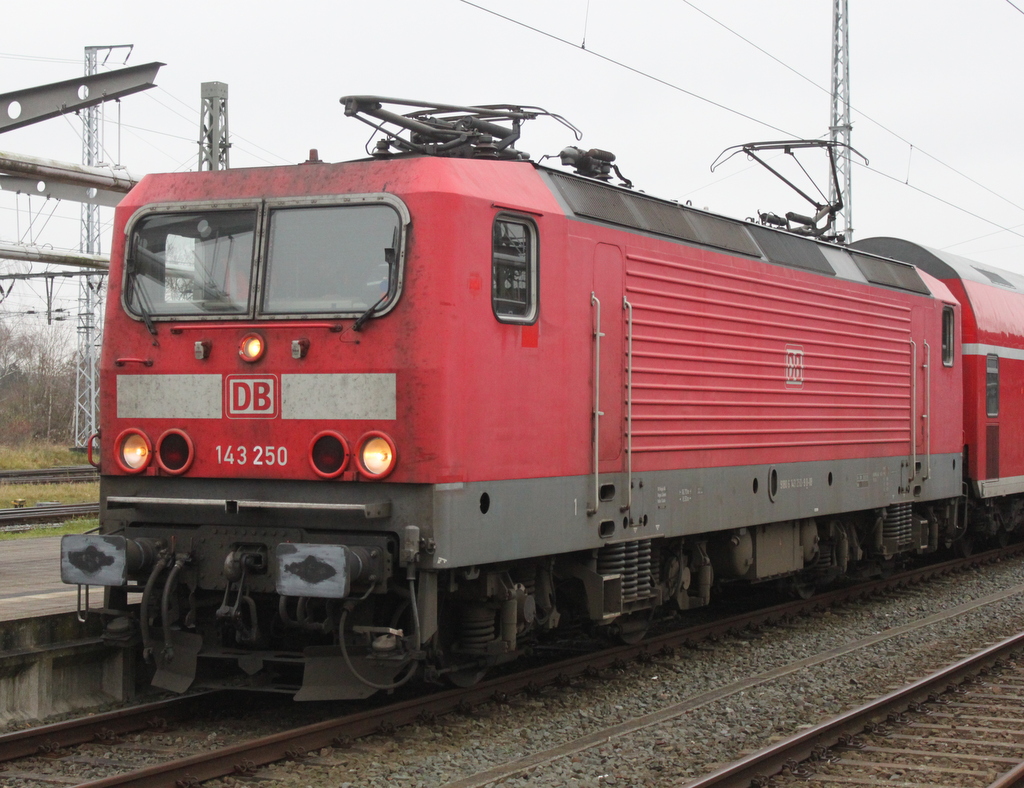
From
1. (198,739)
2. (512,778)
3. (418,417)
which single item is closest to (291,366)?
(418,417)

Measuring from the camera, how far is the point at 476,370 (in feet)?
23.4

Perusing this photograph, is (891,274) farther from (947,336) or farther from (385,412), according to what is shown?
(385,412)

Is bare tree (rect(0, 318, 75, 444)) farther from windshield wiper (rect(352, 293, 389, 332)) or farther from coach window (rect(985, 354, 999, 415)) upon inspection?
windshield wiper (rect(352, 293, 389, 332))

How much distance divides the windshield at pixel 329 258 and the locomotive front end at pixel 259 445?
0.01 meters

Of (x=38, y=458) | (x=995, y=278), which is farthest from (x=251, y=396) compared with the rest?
(x=38, y=458)

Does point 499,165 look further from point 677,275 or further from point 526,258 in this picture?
point 677,275

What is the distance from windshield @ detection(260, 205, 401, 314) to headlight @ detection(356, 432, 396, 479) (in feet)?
2.59

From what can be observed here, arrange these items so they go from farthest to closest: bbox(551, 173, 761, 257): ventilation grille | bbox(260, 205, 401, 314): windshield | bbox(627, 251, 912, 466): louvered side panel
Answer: bbox(627, 251, 912, 466): louvered side panel → bbox(551, 173, 761, 257): ventilation grille → bbox(260, 205, 401, 314): windshield

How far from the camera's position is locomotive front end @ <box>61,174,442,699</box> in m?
6.94

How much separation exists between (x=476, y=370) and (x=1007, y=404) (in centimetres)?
1175

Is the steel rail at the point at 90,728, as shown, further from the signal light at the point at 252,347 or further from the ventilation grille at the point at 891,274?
the ventilation grille at the point at 891,274

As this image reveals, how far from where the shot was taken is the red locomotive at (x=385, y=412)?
6.95 metres

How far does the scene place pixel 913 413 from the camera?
44.1 ft

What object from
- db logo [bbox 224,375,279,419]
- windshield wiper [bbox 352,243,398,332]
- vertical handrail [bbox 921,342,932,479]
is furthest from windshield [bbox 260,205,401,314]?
vertical handrail [bbox 921,342,932,479]
